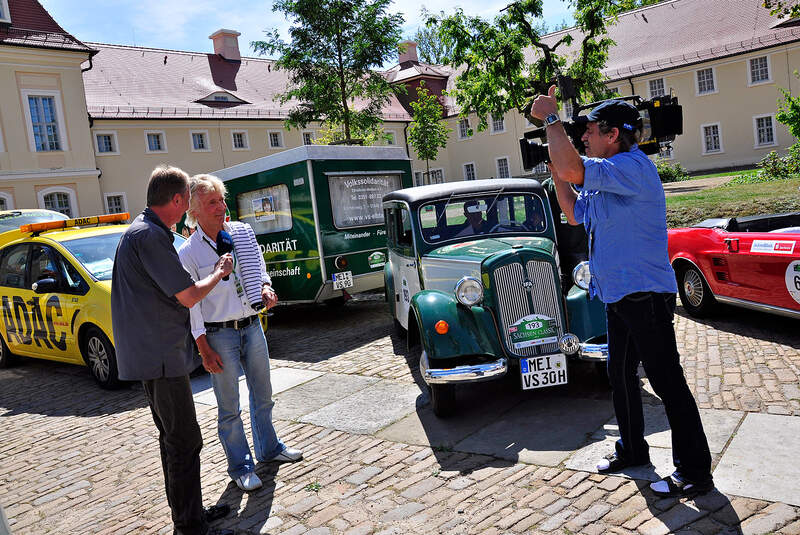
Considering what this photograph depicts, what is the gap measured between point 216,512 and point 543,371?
2614 millimetres

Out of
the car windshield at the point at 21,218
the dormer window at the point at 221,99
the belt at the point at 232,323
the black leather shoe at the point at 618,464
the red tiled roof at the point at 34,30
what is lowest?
the black leather shoe at the point at 618,464

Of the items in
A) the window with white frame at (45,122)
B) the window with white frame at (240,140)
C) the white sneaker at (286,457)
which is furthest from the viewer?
the window with white frame at (240,140)

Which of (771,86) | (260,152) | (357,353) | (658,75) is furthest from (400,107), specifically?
(357,353)

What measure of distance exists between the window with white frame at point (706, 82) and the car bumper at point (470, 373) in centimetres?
3835

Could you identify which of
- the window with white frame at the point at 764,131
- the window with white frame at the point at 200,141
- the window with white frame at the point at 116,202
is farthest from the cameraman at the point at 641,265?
the window with white frame at the point at 764,131

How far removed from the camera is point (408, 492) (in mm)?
4234

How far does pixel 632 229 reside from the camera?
11.8 feet

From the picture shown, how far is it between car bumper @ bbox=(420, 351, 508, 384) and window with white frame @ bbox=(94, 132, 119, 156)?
31.9 m

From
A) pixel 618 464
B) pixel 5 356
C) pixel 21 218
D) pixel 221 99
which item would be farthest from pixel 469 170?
pixel 618 464

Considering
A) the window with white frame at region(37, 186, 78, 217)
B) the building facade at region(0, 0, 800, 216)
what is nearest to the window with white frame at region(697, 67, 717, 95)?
the building facade at region(0, 0, 800, 216)

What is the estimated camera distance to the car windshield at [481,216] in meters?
6.78

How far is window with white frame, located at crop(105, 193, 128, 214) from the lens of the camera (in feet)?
107

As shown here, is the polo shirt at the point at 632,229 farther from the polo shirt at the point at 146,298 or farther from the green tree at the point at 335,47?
the green tree at the point at 335,47

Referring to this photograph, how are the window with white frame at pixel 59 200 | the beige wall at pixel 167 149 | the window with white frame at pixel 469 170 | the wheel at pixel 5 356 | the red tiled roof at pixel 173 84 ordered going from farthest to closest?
the window with white frame at pixel 469 170
the red tiled roof at pixel 173 84
the beige wall at pixel 167 149
the window with white frame at pixel 59 200
the wheel at pixel 5 356
